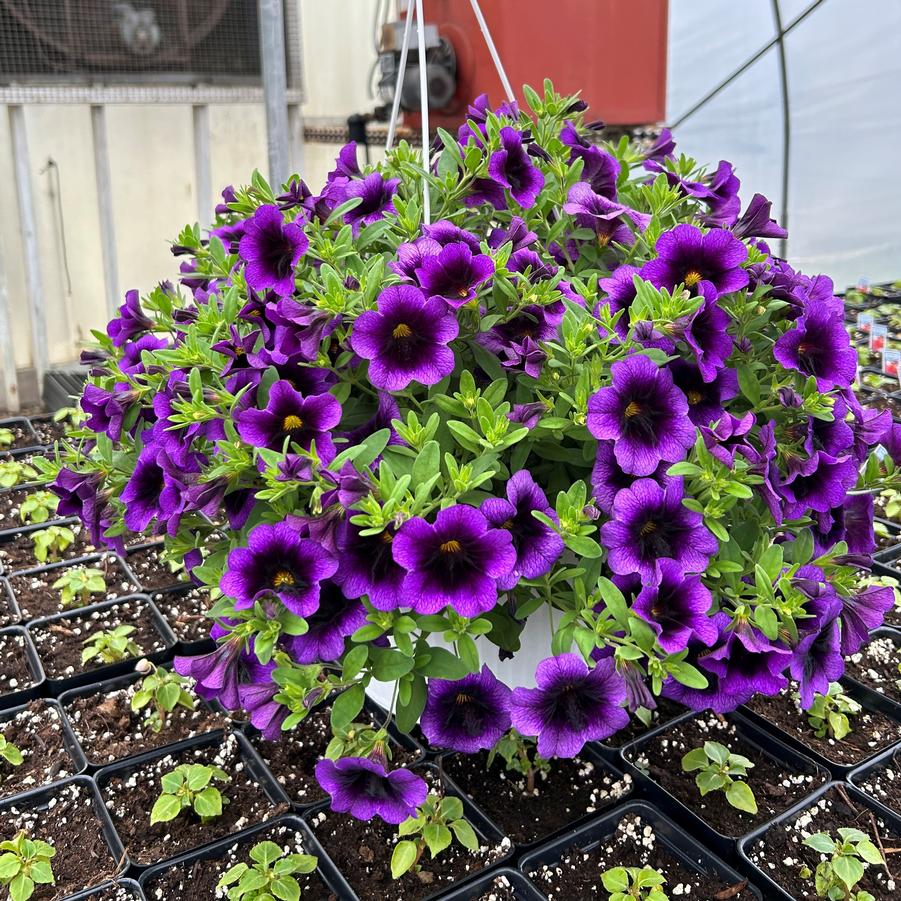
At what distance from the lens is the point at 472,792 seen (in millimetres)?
1137

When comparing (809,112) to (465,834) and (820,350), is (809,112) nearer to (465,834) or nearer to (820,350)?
(820,350)

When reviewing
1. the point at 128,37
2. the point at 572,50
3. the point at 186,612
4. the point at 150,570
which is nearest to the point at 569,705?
the point at 186,612

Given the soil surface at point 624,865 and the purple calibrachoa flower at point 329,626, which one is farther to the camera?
the soil surface at point 624,865

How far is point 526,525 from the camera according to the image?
0.83 meters

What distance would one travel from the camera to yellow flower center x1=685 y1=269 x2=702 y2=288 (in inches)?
36.2

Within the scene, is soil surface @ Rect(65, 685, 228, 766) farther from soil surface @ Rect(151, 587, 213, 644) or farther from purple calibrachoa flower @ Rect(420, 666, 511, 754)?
purple calibrachoa flower @ Rect(420, 666, 511, 754)

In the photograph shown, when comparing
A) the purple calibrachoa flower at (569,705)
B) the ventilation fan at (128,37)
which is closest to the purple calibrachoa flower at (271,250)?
the purple calibrachoa flower at (569,705)

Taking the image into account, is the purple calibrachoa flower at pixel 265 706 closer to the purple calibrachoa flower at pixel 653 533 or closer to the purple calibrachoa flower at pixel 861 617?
the purple calibrachoa flower at pixel 653 533

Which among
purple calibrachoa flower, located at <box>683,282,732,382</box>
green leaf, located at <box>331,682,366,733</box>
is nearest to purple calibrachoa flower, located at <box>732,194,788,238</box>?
purple calibrachoa flower, located at <box>683,282,732,382</box>

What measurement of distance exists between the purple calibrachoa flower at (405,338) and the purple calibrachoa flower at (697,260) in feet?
0.74

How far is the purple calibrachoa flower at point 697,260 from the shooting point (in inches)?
35.6

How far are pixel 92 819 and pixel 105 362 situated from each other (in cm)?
58

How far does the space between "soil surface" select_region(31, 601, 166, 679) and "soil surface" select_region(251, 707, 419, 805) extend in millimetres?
330

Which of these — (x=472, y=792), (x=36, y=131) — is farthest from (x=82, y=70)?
(x=472, y=792)
